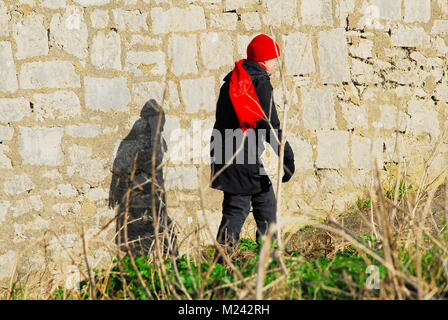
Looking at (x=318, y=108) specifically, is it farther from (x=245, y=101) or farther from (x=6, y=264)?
(x=6, y=264)

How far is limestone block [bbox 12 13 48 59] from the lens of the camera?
3488 mm

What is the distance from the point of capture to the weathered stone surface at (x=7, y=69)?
3484 mm

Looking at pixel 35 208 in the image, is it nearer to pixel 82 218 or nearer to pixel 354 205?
pixel 82 218

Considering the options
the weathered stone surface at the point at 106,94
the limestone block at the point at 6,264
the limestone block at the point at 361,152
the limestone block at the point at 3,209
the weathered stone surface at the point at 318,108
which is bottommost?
the limestone block at the point at 6,264

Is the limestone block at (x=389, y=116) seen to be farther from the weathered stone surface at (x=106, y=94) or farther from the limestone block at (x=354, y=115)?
the weathered stone surface at (x=106, y=94)

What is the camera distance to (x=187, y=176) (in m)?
3.69

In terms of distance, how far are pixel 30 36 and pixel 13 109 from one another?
528mm

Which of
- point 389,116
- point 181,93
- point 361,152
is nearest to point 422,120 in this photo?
point 389,116

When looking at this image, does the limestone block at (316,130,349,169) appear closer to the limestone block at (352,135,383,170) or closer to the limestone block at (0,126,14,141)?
the limestone block at (352,135,383,170)

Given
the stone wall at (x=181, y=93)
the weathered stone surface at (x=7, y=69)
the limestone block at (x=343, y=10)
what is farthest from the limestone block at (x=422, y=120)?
the weathered stone surface at (x=7, y=69)

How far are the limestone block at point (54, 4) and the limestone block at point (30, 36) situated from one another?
85 mm

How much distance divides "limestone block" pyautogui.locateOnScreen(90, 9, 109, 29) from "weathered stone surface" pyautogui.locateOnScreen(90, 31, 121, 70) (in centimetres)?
5

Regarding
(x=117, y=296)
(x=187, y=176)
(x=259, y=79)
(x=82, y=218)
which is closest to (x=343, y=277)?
(x=117, y=296)

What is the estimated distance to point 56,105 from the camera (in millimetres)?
3537
